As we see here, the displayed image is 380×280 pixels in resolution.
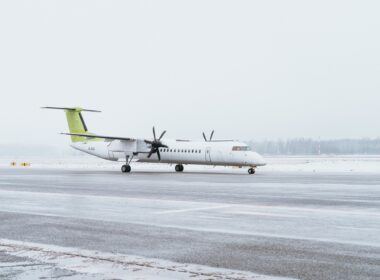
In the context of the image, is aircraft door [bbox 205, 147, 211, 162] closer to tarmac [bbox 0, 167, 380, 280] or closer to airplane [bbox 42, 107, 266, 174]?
airplane [bbox 42, 107, 266, 174]

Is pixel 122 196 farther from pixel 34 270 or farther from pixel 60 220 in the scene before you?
pixel 34 270

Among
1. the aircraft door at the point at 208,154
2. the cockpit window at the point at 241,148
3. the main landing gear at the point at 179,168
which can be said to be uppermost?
the cockpit window at the point at 241,148

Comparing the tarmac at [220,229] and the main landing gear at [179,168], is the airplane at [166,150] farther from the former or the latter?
the tarmac at [220,229]

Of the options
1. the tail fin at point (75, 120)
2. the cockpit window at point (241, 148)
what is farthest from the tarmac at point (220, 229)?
the tail fin at point (75, 120)

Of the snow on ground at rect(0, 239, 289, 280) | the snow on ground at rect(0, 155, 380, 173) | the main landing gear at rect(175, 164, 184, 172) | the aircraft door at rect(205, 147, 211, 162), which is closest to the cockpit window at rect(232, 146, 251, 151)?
the aircraft door at rect(205, 147, 211, 162)

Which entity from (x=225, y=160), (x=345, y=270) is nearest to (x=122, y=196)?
(x=345, y=270)

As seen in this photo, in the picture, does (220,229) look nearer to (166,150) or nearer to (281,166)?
(166,150)

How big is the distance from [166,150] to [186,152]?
2144mm

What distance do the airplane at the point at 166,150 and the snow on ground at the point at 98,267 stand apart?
33680mm

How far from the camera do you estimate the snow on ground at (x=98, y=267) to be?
Answer: 7176 millimetres

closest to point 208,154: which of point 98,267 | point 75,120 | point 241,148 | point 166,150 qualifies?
point 241,148

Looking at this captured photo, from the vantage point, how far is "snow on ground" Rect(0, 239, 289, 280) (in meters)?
7.18

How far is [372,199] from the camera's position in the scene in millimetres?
19078

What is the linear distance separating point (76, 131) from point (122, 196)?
33.9 metres
